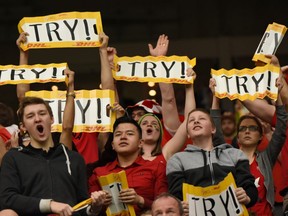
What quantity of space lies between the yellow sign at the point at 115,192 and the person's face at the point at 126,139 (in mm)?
488

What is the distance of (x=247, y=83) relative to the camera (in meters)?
11.9

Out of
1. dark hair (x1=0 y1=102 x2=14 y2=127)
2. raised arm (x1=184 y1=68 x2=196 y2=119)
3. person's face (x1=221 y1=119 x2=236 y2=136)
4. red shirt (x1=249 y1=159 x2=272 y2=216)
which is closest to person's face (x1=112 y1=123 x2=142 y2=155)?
raised arm (x1=184 y1=68 x2=196 y2=119)

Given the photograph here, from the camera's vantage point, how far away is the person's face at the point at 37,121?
10.4m

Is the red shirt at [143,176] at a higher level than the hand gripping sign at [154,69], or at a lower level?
lower

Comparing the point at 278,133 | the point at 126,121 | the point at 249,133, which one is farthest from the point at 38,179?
the point at 249,133

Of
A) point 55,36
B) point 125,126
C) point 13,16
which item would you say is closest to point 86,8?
point 13,16

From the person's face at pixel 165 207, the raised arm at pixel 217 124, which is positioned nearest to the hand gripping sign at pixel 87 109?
the raised arm at pixel 217 124

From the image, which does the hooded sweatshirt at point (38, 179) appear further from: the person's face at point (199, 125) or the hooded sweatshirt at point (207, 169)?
the person's face at point (199, 125)

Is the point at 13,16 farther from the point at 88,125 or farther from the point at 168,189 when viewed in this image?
the point at 168,189

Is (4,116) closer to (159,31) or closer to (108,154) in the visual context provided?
(108,154)

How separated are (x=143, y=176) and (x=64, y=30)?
186 centimetres

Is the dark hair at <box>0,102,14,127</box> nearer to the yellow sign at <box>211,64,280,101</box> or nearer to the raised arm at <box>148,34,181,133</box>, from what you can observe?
the raised arm at <box>148,34,181,133</box>

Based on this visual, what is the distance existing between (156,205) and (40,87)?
750 centimetres

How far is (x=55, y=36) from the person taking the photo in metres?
12.2
